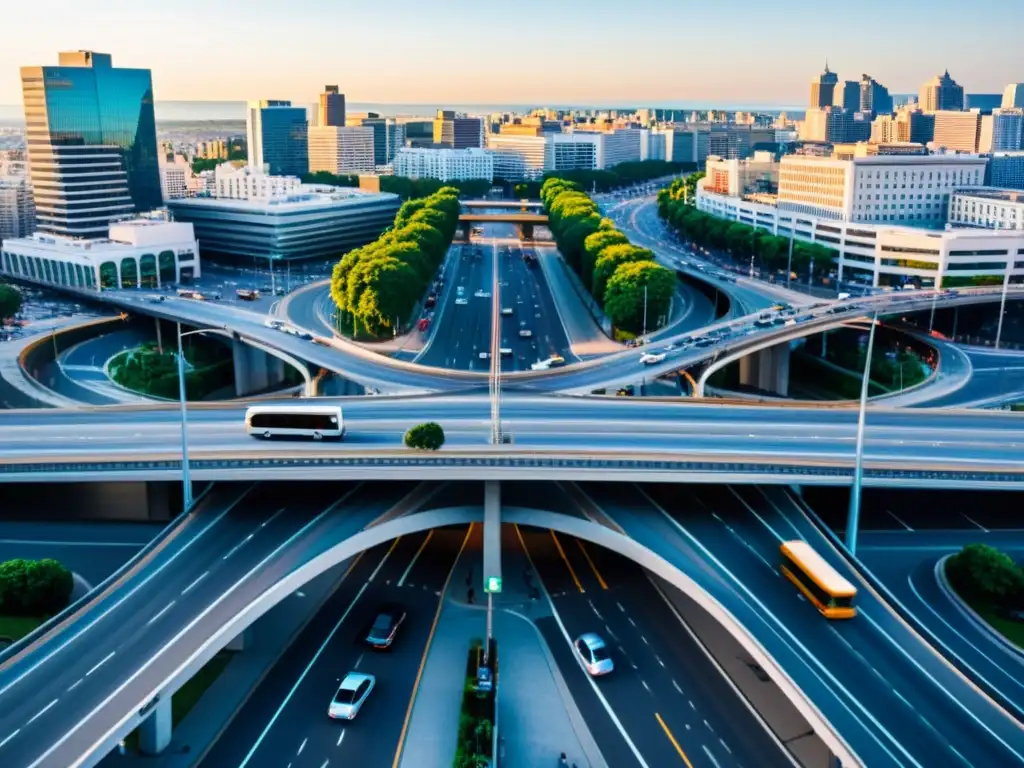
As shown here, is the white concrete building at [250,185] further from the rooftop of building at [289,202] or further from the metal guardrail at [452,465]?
the metal guardrail at [452,465]

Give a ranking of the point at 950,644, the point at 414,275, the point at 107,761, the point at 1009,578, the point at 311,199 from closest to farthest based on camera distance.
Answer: the point at 107,761, the point at 950,644, the point at 1009,578, the point at 414,275, the point at 311,199

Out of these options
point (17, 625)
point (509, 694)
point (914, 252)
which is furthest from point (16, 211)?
point (509, 694)

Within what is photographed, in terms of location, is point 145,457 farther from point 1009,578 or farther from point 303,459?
point 1009,578

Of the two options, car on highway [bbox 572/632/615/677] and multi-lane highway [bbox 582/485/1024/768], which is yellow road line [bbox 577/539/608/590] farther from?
car on highway [bbox 572/632/615/677]

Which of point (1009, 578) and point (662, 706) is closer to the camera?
point (662, 706)

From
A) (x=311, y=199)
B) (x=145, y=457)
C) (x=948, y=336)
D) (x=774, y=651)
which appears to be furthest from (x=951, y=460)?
(x=311, y=199)

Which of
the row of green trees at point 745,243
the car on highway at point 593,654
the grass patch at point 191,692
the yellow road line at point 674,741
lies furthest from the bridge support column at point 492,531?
the row of green trees at point 745,243
